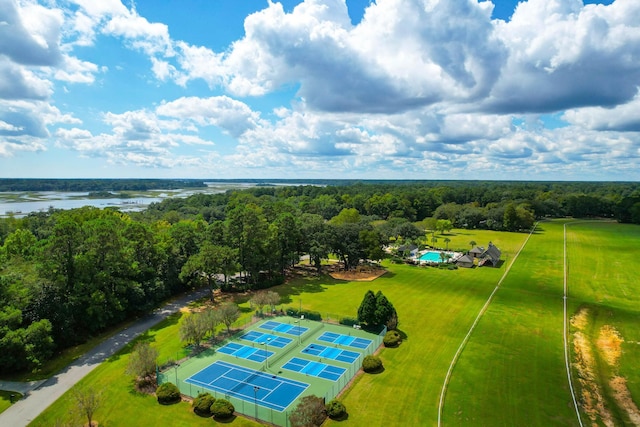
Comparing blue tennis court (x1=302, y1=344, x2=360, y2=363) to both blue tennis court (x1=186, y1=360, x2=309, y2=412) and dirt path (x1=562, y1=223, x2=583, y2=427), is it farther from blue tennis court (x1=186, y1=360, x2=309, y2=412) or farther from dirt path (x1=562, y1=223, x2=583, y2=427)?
dirt path (x1=562, y1=223, x2=583, y2=427)

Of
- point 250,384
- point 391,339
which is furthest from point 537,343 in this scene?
point 250,384

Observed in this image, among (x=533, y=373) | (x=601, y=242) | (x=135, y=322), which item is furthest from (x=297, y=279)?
(x=601, y=242)

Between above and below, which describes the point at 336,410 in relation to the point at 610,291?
above

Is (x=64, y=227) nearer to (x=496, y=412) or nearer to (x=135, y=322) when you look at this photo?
(x=135, y=322)

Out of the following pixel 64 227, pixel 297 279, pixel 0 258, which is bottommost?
pixel 297 279

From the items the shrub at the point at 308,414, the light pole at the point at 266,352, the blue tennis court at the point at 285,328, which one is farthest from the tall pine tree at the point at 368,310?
the shrub at the point at 308,414

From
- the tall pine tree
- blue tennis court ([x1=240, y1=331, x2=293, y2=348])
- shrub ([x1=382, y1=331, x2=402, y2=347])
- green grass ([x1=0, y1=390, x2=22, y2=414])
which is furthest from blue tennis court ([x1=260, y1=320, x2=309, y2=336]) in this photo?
green grass ([x1=0, y1=390, x2=22, y2=414])

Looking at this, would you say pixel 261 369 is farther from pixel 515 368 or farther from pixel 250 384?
pixel 515 368
